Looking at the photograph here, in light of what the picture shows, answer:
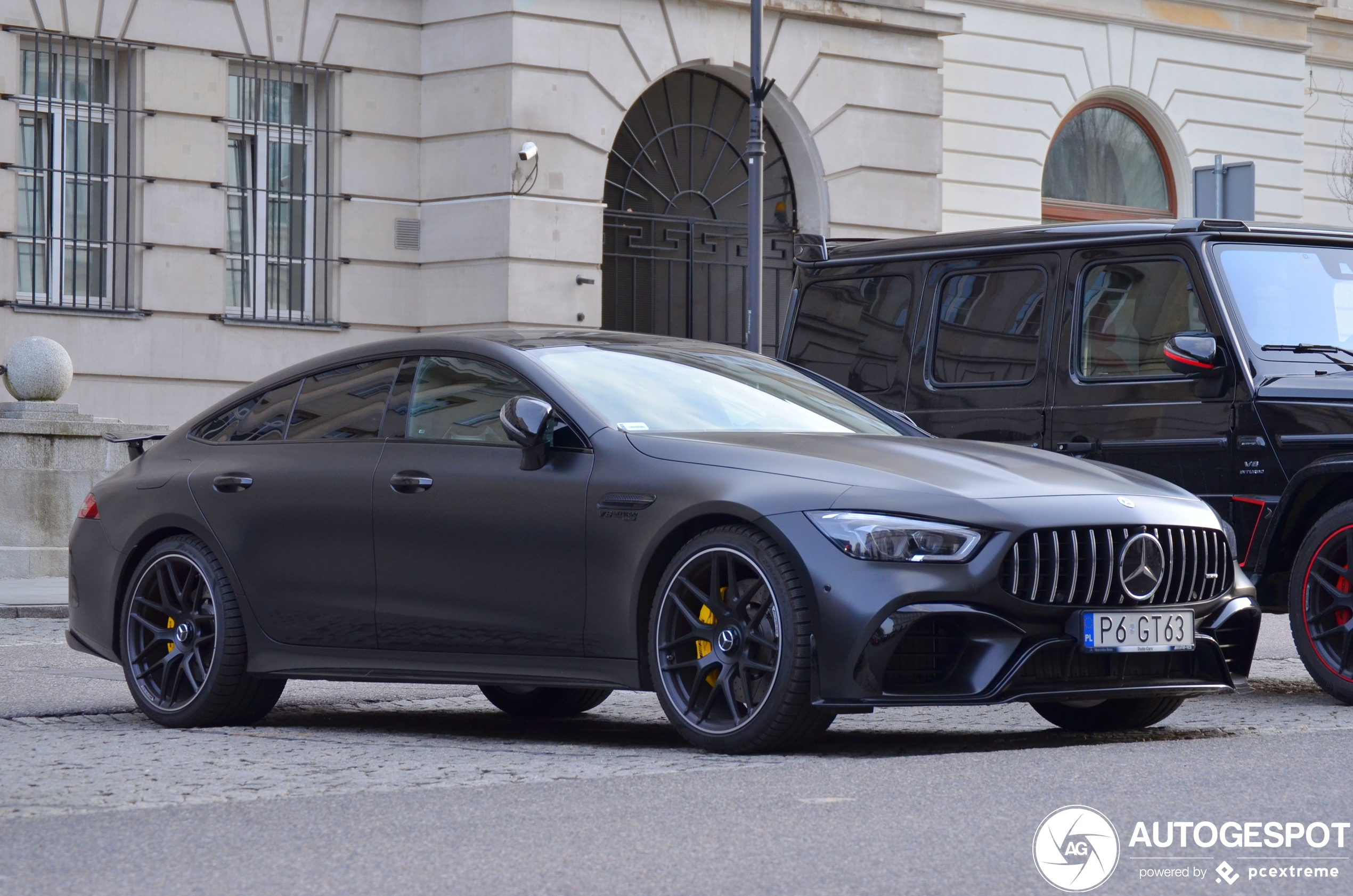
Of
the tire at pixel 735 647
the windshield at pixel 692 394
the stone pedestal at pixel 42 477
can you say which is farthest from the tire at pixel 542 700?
the stone pedestal at pixel 42 477

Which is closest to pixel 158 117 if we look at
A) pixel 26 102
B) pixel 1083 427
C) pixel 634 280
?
pixel 26 102

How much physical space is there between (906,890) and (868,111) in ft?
68.5

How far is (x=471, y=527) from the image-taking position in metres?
6.97

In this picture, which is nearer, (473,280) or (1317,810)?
(1317,810)

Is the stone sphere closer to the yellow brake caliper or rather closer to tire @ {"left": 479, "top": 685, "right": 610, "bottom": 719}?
tire @ {"left": 479, "top": 685, "right": 610, "bottom": 719}

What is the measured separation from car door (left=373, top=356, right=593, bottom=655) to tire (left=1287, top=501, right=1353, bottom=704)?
3.15 meters

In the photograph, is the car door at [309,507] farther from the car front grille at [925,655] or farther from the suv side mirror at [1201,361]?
the suv side mirror at [1201,361]

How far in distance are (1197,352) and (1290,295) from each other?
66cm

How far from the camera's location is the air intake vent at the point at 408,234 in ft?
73.3

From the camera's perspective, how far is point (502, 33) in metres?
21.7

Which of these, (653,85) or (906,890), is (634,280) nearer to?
(653,85)

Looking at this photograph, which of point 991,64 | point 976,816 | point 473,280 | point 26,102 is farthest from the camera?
point 991,64

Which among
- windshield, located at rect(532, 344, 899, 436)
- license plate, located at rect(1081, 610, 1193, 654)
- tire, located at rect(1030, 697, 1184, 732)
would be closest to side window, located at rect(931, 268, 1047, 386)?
windshield, located at rect(532, 344, 899, 436)

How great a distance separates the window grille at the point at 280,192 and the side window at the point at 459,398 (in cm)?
1452
